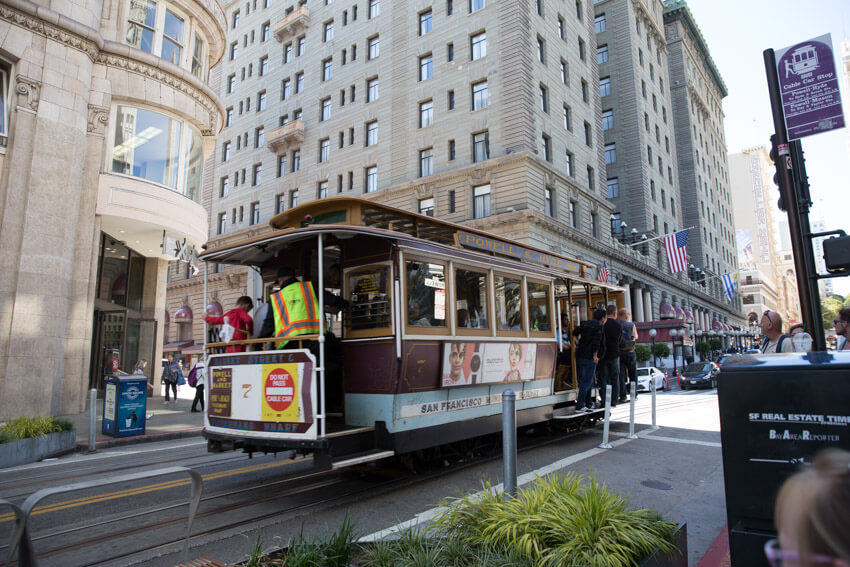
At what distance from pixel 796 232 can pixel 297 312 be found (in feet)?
18.2

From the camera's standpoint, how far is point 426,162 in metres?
35.6

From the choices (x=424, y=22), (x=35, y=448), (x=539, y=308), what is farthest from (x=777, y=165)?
(x=424, y=22)

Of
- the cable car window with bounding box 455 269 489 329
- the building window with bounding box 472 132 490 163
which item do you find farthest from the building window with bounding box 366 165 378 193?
the cable car window with bounding box 455 269 489 329

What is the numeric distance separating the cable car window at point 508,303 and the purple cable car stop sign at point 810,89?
4313mm

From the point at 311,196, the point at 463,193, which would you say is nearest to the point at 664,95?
the point at 463,193

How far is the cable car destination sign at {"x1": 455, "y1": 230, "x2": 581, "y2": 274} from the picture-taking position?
8344mm

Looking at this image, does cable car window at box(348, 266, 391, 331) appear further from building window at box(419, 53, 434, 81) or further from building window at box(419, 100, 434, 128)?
building window at box(419, 53, 434, 81)

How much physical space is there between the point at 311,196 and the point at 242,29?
2407 centimetres

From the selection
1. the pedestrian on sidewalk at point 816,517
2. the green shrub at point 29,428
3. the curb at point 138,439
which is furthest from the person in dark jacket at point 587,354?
the green shrub at point 29,428

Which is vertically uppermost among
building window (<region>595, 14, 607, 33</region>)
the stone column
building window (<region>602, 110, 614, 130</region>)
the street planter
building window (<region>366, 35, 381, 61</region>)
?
building window (<region>595, 14, 607, 33</region>)

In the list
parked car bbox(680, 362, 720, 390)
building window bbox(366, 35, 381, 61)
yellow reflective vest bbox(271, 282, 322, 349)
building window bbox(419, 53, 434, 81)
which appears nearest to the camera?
yellow reflective vest bbox(271, 282, 322, 349)

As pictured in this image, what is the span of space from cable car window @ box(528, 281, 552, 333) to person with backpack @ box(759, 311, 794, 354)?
11.6ft

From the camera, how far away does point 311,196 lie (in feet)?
136

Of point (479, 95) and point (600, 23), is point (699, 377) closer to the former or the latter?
point (479, 95)
